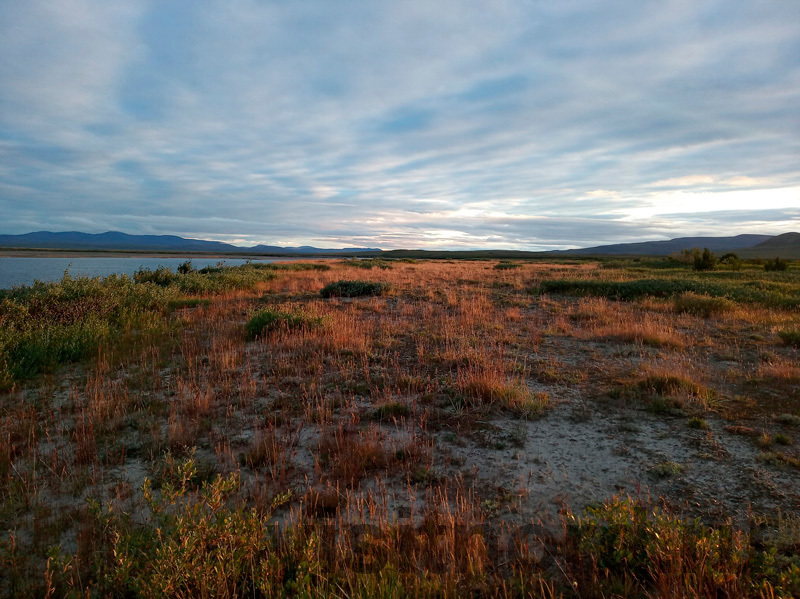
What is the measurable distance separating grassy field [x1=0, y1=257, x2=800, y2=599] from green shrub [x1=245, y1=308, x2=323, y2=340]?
0.07 metres

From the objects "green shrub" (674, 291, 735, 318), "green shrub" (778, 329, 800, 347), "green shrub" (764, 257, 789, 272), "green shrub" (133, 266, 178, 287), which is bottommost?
"green shrub" (778, 329, 800, 347)

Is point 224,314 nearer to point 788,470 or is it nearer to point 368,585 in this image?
point 368,585

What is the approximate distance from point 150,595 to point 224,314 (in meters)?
10.6

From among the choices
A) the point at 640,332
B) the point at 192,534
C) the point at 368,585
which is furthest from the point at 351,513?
the point at 640,332

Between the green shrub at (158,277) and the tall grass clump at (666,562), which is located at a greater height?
the green shrub at (158,277)

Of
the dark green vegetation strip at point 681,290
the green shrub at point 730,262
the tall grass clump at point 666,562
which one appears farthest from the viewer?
the green shrub at point 730,262

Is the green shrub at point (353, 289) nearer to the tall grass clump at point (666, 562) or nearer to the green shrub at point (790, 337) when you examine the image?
the green shrub at point (790, 337)

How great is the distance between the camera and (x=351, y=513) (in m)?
3.10

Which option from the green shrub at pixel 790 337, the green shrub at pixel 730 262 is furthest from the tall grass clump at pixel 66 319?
the green shrub at pixel 730 262

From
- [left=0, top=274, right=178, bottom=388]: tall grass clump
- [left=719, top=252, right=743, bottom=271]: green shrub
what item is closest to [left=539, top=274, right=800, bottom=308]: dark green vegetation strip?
[left=0, top=274, right=178, bottom=388]: tall grass clump

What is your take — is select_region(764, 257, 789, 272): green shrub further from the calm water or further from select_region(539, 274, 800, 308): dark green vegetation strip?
the calm water

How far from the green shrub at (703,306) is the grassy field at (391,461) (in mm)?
2751

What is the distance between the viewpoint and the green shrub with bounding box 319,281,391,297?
16562 millimetres

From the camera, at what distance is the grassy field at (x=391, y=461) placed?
2389 millimetres
